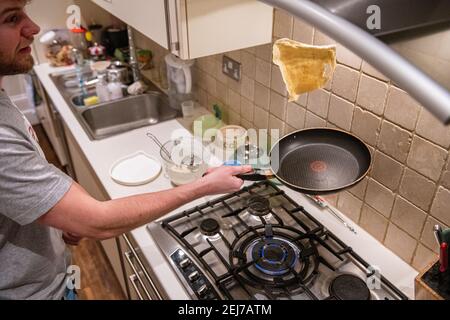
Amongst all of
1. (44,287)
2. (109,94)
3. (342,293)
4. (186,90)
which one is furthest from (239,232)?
(109,94)

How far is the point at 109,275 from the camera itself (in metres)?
2.15

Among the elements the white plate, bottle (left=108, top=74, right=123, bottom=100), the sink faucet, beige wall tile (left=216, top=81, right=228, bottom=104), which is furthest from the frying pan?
the sink faucet

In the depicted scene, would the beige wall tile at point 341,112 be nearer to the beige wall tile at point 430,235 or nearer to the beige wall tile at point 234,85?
the beige wall tile at point 430,235

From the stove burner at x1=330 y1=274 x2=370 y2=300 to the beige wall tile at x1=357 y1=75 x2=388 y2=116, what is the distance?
0.44m

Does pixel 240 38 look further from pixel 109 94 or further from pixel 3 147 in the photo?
pixel 109 94

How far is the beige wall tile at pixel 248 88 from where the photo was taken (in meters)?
1.46

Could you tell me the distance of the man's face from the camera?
33.0 inches

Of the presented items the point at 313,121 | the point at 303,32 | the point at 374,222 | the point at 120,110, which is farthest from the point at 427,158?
the point at 120,110

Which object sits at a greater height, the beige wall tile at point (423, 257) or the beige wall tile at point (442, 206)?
the beige wall tile at point (442, 206)

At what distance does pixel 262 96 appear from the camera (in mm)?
1430

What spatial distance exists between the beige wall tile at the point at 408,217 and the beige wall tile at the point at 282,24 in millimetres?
601

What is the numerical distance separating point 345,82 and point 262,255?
1.78 ft

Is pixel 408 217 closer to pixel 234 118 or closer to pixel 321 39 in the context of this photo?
pixel 321 39

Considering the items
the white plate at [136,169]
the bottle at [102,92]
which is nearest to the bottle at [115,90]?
the bottle at [102,92]
